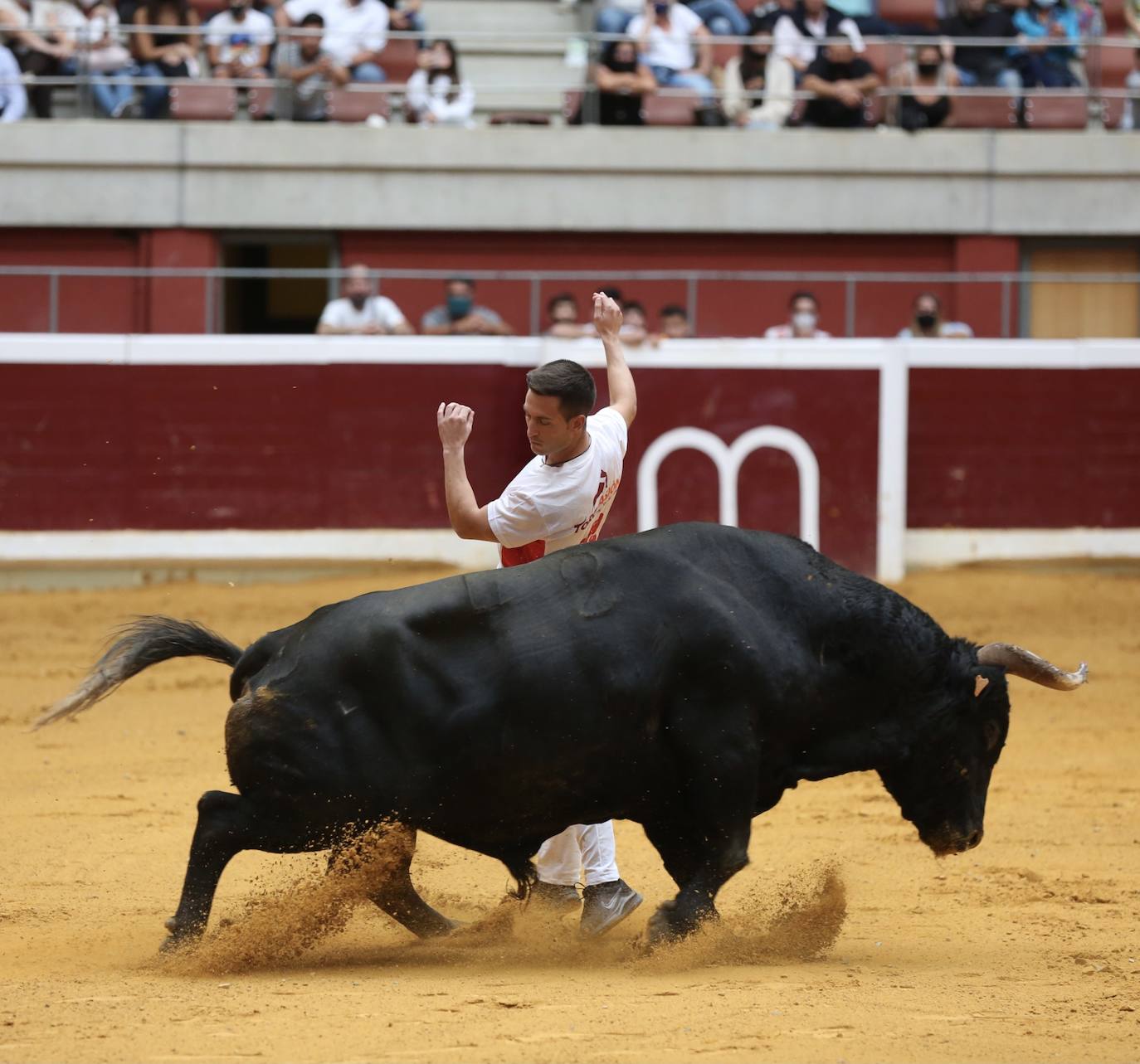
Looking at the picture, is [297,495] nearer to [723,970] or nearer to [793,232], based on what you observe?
→ [793,232]

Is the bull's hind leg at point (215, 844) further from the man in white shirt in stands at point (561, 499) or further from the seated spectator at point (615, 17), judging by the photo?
the seated spectator at point (615, 17)

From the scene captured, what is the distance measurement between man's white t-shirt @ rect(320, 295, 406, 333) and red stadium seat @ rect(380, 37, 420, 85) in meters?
3.06

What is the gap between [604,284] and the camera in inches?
543

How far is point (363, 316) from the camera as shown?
1298 cm

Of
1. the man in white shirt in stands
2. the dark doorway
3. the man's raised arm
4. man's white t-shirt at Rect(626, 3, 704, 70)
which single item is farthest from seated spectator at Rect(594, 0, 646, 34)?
the man in white shirt in stands

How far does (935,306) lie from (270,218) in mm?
5657

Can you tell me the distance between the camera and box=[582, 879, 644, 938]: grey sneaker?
16.8 ft

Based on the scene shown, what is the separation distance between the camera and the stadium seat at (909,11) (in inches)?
648

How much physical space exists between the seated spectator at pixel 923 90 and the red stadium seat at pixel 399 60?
4.13 m

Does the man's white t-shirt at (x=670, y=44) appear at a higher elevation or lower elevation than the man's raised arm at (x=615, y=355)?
higher

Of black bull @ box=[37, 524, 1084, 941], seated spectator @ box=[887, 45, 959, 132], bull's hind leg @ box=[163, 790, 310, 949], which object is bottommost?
bull's hind leg @ box=[163, 790, 310, 949]

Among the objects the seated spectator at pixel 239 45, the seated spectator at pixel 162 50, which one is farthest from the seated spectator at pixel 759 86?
the seated spectator at pixel 162 50

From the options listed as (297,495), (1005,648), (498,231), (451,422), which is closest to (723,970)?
(1005,648)

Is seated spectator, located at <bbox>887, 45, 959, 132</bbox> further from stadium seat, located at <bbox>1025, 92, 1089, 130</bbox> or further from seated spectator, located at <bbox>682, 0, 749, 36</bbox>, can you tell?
seated spectator, located at <bbox>682, 0, 749, 36</bbox>
